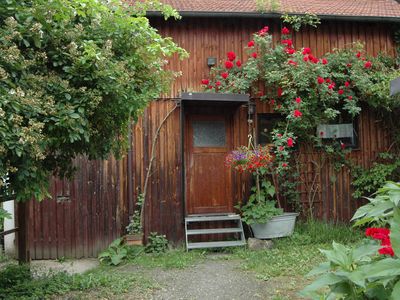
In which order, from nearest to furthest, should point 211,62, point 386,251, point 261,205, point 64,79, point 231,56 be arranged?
1. point 386,251
2. point 64,79
3. point 261,205
4. point 231,56
5. point 211,62

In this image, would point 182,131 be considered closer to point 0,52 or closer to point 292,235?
point 292,235

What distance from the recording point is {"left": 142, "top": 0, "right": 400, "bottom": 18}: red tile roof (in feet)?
25.7

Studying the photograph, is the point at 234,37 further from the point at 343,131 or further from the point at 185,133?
the point at 343,131

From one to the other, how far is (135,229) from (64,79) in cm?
420

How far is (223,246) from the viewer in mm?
6848

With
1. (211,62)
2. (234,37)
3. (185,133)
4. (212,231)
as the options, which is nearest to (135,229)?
(212,231)

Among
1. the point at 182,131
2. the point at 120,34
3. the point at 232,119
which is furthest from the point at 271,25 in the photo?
the point at 120,34

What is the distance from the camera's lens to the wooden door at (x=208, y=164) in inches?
299

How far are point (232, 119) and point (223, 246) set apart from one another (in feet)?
8.41

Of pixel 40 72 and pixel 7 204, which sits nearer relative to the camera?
pixel 40 72

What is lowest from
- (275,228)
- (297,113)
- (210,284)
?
(210,284)

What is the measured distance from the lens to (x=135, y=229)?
23.1 ft

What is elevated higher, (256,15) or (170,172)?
(256,15)

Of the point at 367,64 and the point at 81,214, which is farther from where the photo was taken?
the point at 367,64
